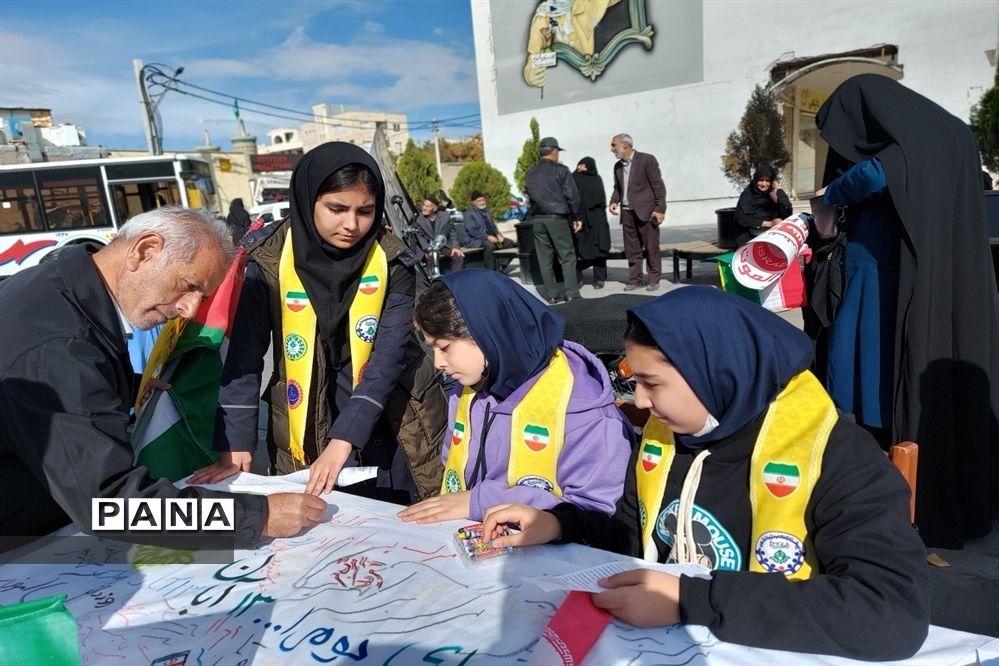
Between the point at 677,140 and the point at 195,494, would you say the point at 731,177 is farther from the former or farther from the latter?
the point at 195,494

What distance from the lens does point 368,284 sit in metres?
2.17

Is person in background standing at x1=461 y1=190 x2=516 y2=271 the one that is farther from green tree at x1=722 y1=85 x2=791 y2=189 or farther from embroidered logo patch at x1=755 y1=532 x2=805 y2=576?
green tree at x1=722 y1=85 x2=791 y2=189

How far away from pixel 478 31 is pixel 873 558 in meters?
24.4

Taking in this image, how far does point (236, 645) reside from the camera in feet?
3.69

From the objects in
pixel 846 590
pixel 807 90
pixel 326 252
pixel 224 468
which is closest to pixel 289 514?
pixel 224 468

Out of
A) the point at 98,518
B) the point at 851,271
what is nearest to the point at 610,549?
the point at 98,518

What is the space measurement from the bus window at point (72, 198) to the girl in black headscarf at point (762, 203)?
11.8m

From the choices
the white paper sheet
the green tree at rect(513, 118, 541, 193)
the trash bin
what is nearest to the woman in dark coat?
the trash bin

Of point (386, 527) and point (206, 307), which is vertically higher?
point (206, 307)

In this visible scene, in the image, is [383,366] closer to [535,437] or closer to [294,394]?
[294,394]

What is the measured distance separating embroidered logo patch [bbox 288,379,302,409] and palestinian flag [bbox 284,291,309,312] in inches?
9.7

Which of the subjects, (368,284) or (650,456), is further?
(368,284)

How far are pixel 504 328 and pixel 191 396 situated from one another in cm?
112

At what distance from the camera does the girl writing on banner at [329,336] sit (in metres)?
2.00
